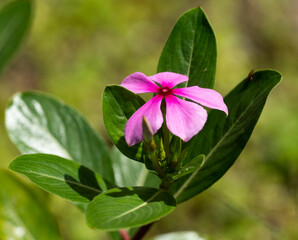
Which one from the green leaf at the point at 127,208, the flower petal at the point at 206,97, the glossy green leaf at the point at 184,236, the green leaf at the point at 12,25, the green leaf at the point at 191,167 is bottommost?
the glossy green leaf at the point at 184,236

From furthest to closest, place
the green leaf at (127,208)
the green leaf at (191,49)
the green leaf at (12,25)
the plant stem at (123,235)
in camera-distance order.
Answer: the green leaf at (12,25) → the plant stem at (123,235) → the green leaf at (191,49) → the green leaf at (127,208)

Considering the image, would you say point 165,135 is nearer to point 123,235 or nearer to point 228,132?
point 228,132

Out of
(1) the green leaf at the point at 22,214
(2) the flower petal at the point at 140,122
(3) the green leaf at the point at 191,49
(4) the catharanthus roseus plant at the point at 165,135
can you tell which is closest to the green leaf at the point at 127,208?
(4) the catharanthus roseus plant at the point at 165,135

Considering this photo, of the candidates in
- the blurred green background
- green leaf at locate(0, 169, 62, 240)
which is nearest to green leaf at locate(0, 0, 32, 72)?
green leaf at locate(0, 169, 62, 240)

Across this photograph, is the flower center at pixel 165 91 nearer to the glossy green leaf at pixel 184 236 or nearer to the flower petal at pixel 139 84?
the flower petal at pixel 139 84

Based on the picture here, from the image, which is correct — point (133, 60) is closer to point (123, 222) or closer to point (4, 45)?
point (4, 45)

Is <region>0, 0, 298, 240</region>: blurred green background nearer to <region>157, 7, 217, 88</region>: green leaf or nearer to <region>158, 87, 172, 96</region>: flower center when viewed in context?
<region>157, 7, 217, 88</region>: green leaf

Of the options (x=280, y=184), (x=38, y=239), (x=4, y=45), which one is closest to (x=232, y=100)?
(x=38, y=239)
